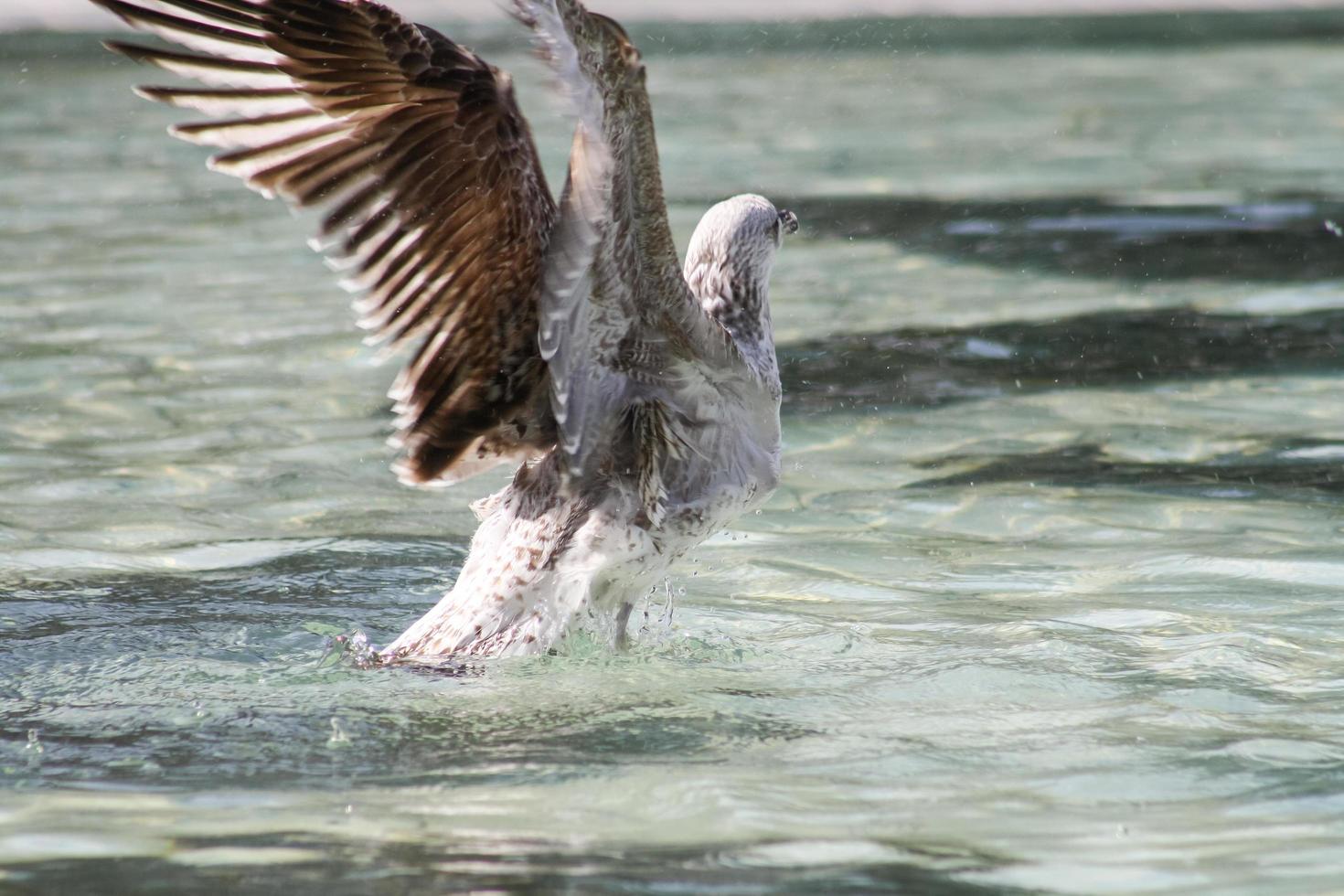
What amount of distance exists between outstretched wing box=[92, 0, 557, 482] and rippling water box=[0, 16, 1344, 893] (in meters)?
0.71

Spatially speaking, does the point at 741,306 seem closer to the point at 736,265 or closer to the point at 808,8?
the point at 736,265

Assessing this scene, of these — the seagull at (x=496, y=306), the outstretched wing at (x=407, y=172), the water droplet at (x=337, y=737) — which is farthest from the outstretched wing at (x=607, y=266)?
the water droplet at (x=337, y=737)

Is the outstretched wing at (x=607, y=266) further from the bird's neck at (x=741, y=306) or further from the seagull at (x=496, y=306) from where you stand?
the bird's neck at (x=741, y=306)

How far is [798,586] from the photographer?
5.71m

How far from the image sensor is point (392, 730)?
4363 mm

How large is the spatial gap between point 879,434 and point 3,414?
129 inches

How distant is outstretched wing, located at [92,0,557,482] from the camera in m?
4.58

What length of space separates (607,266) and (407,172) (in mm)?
611

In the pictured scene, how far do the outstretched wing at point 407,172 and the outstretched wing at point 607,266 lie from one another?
0.17 metres

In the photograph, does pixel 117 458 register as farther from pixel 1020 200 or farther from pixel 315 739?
pixel 1020 200

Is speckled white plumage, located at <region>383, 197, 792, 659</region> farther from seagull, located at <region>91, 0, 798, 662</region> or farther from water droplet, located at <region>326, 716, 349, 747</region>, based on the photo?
water droplet, located at <region>326, 716, 349, 747</region>

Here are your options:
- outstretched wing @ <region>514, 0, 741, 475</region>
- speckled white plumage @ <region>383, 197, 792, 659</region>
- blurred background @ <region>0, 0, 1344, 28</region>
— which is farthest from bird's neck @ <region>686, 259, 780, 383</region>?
blurred background @ <region>0, 0, 1344, 28</region>

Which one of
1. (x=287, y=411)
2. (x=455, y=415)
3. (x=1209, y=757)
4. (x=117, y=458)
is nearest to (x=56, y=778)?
(x=455, y=415)

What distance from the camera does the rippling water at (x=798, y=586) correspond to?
368 cm
